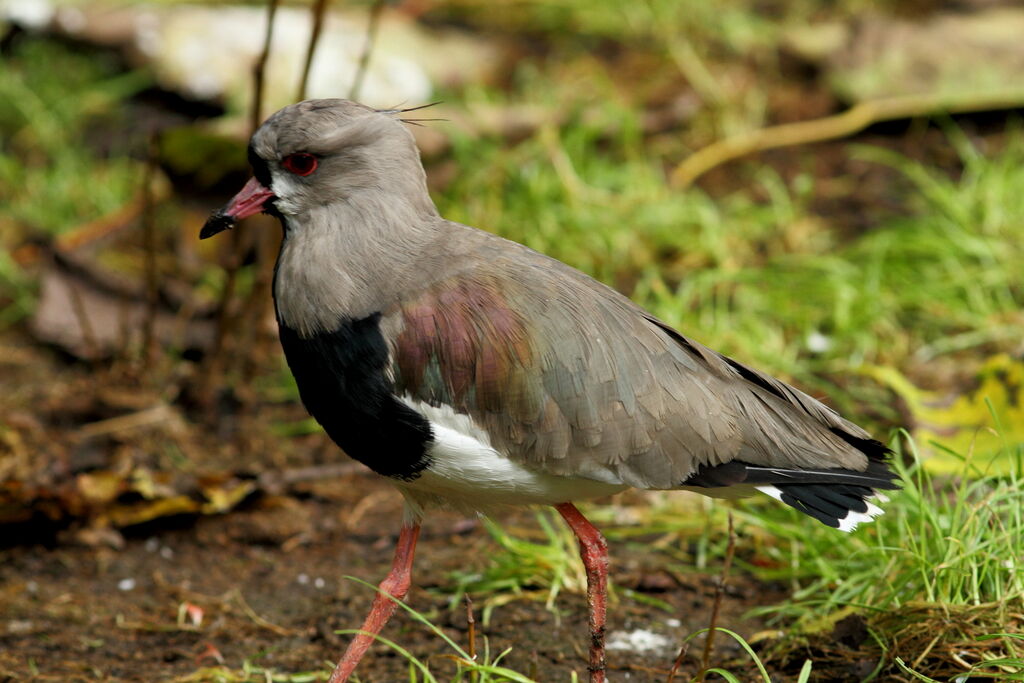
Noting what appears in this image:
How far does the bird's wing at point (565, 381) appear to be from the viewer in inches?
123

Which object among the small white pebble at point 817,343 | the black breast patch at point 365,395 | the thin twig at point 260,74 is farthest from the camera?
the small white pebble at point 817,343

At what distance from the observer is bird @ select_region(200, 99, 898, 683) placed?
10.2 feet

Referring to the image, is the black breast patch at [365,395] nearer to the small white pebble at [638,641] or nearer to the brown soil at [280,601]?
the brown soil at [280,601]

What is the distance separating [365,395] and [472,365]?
284 mm

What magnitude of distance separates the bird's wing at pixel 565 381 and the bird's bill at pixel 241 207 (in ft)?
1.62

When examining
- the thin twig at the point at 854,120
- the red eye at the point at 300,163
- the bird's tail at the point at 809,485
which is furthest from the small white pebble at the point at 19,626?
the thin twig at the point at 854,120

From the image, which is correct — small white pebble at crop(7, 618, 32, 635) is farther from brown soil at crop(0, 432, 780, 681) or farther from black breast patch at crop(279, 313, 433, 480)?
black breast patch at crop(279, 313, 433, 480)

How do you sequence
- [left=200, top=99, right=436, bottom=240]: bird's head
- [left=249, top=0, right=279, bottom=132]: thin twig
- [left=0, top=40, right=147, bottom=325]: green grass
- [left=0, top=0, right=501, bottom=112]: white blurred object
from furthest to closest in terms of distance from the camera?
[left=0, top=0, right=501, bottom=112]: white blurred object < [left=0, top=40, right=147, bottom=325]: green grass < [left=249, top=0, right=279, bottom=132]: thin twig < [left=200, top=99, right=436, bottom=240]: bird's head

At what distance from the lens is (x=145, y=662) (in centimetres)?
373

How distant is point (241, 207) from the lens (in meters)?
3.26

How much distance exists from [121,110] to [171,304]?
6.63 feet

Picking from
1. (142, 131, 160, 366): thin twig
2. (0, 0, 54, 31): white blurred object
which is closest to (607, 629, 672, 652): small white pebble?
(142, 131, 160, 366): thin twig

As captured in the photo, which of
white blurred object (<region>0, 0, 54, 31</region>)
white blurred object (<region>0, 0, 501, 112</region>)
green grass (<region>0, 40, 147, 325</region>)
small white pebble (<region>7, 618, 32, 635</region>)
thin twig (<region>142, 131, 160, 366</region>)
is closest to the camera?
small white pebble (<region>7, 618, 32, 635</region>)

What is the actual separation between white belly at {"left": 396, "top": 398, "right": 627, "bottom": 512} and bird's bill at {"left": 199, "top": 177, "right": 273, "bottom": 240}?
0.68 metres
